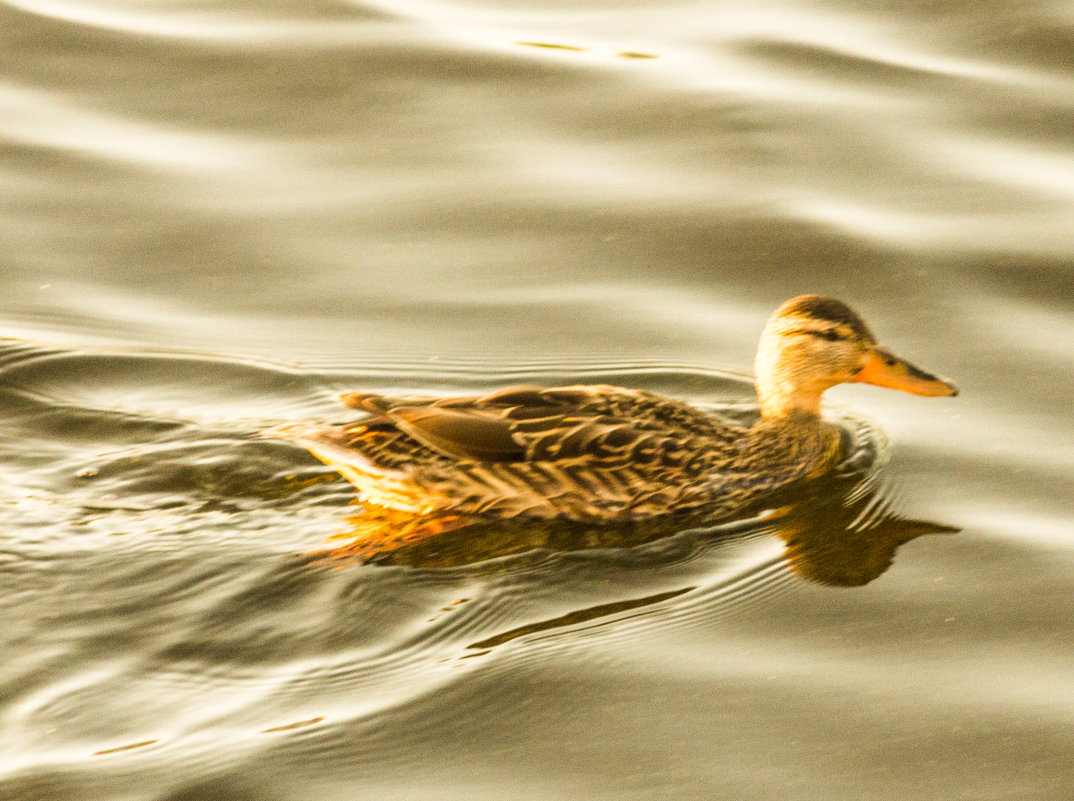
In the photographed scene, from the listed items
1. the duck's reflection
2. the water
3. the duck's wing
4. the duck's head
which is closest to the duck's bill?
the duck's head

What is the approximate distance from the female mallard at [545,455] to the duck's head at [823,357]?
17.3 inches

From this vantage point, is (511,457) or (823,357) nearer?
(511,457)

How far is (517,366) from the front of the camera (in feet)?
25.9

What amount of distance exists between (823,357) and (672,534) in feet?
3.75

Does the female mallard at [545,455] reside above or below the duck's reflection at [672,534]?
above

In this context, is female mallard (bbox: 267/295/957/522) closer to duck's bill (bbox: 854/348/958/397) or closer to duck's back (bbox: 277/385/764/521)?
duck's back (bbox: 277/385/764/521)

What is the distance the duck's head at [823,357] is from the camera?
7207 mm

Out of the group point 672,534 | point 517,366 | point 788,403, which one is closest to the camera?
point 672,534

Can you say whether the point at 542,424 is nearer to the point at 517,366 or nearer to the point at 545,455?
the point at 545,455

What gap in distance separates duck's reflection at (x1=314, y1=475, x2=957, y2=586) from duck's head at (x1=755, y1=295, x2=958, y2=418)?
22.6 inches

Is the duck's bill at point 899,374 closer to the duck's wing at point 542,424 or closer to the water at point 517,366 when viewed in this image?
the water at point 517,366

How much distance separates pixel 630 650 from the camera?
578 cm

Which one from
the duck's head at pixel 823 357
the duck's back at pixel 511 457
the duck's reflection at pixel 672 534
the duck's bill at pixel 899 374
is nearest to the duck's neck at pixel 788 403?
the duck's head at pixel 823 357

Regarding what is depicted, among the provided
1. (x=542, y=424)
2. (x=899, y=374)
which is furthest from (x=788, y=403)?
(x=542, y=424)
